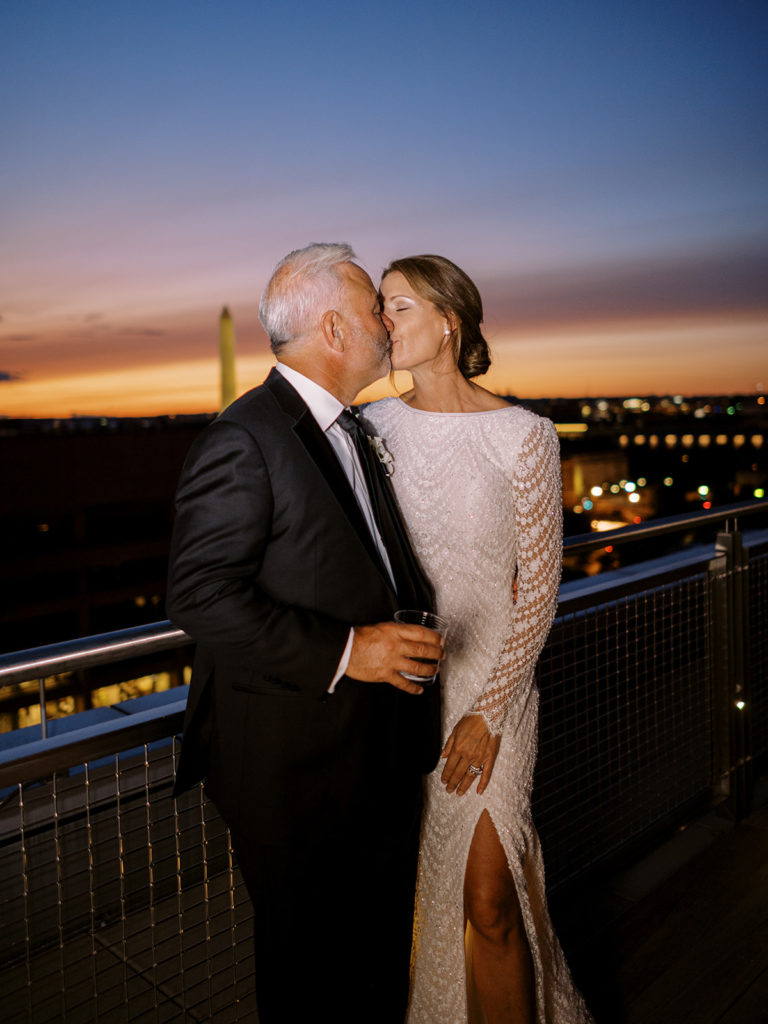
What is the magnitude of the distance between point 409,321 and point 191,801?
119 cm

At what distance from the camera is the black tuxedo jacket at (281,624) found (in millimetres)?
1122

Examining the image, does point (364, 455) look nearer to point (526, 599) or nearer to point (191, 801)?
point (526, 599)

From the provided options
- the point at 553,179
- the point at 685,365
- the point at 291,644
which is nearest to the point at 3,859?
the point at 291,644

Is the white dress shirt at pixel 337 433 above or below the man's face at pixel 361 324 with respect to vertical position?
below

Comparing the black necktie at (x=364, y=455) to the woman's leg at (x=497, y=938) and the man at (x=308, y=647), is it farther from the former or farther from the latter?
the woman's leg at (x=497, y=938)

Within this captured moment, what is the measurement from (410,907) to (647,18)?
7327 millimetres

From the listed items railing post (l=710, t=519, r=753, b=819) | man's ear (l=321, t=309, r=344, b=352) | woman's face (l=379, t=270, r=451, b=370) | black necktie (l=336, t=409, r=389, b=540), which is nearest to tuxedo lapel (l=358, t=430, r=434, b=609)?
black necktie (l=336, t=409, r=389, b=540)

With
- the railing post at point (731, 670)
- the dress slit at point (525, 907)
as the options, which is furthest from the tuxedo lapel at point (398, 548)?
the railing post at point (731, 670)

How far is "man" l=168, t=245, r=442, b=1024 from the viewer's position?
3.71 ft

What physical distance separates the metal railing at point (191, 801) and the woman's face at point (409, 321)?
0.81 meters

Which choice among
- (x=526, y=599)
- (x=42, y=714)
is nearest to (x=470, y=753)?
(x=526, y=599)

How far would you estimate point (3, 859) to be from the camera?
53.5 inches

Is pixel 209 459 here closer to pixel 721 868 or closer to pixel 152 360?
pixel 721 868

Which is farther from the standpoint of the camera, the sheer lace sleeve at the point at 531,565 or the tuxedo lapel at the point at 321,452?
the sheer lace sleeve at the point at 531,565
